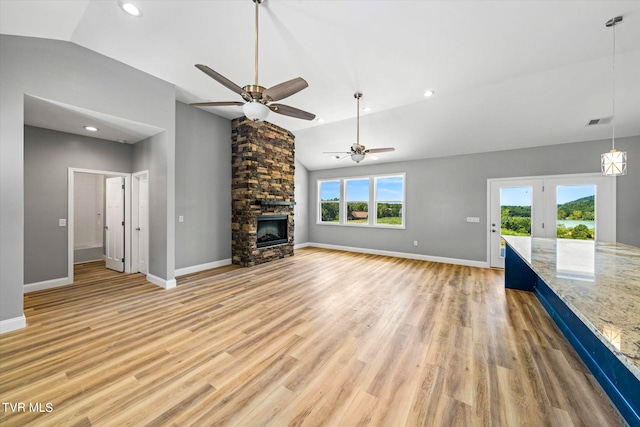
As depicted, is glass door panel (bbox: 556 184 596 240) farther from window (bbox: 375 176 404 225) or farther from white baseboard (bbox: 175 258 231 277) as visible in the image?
white baseboard (bbox: 175 258 231 277)

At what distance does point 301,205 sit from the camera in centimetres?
810

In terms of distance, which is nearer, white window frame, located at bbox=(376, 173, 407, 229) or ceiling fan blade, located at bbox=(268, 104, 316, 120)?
ceiling fan blade, located at bbox=(268, 104, 316, 120)

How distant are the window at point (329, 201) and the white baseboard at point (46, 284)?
20.4 ft

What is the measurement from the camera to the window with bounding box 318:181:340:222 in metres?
7.95

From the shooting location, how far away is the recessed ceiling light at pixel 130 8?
2395 millimetres

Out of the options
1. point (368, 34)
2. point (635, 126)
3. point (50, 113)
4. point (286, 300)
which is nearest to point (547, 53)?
point (368, 34)

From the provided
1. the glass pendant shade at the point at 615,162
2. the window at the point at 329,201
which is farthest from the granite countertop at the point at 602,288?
the window at the point at 329,201

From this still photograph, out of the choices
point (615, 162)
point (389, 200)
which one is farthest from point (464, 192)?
point (615, 162)

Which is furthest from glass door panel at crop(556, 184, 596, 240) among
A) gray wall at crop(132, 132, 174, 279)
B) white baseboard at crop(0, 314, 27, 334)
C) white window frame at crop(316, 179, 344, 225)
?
white baseboard at crop(0, 314, 27, 334)

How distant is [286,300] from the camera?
3.47m

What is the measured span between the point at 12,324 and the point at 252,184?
12.4 ft

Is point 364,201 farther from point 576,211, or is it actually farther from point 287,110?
point 287,110

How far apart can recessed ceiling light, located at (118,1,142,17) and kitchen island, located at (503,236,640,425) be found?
419cm

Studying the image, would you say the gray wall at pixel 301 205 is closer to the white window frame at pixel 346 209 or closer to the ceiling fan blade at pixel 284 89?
the white window frame at pixel 346 209
